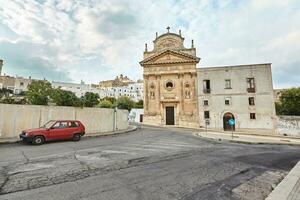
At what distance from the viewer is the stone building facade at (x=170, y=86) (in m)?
29.8

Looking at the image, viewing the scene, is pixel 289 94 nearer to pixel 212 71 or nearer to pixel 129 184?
pixel 212 71

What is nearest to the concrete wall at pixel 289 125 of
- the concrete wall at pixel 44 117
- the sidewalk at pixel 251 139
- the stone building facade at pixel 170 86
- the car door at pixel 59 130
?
the sidewalk at pixel 251 139

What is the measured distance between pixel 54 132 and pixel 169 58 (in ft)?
79.2

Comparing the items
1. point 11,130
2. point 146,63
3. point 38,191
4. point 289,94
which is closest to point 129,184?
point 38,191

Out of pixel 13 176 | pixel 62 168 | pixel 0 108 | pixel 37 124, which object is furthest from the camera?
pixel 37 124

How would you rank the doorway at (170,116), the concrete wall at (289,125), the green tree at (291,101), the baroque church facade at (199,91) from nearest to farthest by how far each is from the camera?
the concrete wall at (289,125)
the baroque church facade at (199,91)
the doorway at (170,116)
the green tree at (291,101)

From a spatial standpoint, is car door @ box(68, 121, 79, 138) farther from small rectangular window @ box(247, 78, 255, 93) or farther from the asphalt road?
small rectangular window @ box(247, 78, 255, 93)

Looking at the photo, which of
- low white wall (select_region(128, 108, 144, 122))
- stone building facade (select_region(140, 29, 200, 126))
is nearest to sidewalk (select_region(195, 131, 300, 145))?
stone building facade (select_region(140, 29, 200, 126))

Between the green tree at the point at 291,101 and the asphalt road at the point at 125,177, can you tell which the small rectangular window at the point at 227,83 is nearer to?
the green tree at the point at 291,101

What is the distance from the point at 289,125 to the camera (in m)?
24.7

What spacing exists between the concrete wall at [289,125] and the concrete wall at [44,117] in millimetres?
23168

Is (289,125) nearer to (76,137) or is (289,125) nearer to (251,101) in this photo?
(251,101)

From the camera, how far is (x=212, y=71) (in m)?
28.7

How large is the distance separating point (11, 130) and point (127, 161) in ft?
30.2
